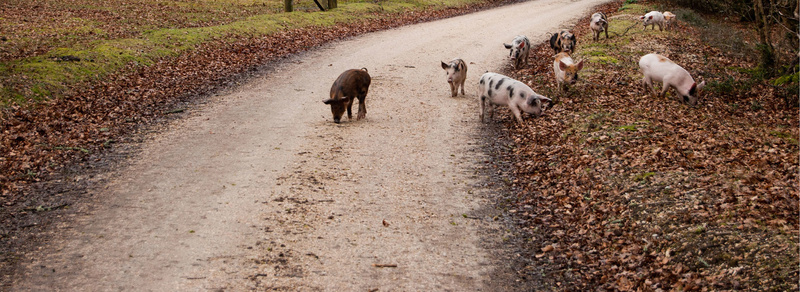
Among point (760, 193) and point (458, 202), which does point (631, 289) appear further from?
point (458, 202)

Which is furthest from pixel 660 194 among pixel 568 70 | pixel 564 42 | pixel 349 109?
pixel 564 42

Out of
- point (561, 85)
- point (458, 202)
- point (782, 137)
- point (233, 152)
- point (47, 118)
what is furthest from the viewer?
point (561, 85)

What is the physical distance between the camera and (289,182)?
9.97 metres

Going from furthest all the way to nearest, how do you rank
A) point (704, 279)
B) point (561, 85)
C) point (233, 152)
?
point (561, 85) → point (233, 152) → point (704, 279)

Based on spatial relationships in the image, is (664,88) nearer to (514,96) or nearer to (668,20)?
(514,96)

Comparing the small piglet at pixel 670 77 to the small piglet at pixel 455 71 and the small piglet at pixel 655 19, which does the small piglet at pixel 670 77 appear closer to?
the small piglet at pixel 455 71

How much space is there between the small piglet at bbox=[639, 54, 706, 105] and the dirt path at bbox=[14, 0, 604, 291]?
4375 mm

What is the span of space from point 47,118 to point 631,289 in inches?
480

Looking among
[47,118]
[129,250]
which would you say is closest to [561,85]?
[129,250]

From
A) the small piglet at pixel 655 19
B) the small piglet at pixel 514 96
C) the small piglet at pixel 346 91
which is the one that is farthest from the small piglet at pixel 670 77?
the small piglet at pixel 655 19

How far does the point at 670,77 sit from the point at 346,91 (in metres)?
7.24

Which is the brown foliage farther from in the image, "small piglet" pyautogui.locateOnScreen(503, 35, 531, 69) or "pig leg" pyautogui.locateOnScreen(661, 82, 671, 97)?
"small piglet" pyautogui.locateOnScreen(503, 35, 531, 69)

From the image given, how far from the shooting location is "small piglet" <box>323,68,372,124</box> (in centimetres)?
1314

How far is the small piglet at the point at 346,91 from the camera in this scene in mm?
13141
